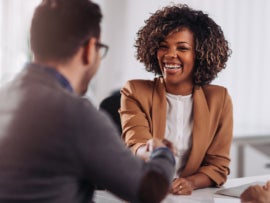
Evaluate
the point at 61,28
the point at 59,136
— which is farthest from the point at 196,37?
the point at 59,136

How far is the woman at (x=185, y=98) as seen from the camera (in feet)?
6.17

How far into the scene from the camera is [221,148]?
1918 mm

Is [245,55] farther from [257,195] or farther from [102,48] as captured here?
[102,48]

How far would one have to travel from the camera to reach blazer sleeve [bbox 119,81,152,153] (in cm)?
185

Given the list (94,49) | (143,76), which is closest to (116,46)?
(143,76)

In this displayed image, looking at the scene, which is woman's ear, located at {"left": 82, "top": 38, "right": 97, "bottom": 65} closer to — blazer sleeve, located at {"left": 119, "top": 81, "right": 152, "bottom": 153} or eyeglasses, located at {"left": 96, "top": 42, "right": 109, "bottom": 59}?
eyeglasses, located at {"left": 96, "top": 42, "right": 109, "bottom": 59}

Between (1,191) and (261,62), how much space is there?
3.64m

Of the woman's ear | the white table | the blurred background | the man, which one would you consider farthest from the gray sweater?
the blurred background

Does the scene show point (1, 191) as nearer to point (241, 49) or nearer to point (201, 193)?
point (201, 193)

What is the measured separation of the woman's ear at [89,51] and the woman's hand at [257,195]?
74cm

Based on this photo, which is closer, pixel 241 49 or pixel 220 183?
pixel 220 183

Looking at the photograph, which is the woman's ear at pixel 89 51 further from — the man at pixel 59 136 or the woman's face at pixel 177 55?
the woman's face at pixel 177 55

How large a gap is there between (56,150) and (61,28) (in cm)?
28

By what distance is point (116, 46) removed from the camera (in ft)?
15.2
